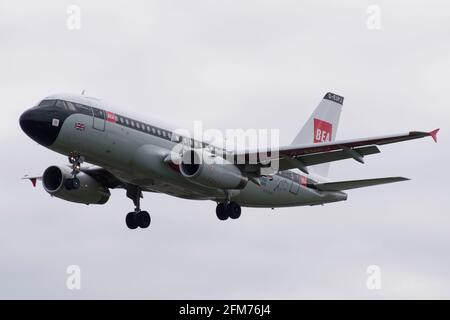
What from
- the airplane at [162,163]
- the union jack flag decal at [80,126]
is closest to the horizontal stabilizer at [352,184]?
the airplane at [162,163]

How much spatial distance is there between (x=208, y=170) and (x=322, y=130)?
13991mm

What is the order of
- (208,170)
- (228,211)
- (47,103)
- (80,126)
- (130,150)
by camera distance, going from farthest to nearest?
(228,211), (208,170), (130,150), (47,103), (80,126)

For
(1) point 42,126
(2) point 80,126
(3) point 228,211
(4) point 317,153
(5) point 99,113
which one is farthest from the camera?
(3) point 228,211

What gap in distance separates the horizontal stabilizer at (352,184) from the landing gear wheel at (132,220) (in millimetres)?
9766

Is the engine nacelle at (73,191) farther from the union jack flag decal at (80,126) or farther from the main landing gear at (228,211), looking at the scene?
the main landing gear at (228,211)

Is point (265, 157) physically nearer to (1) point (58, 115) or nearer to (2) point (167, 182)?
(2) point (167, 182)

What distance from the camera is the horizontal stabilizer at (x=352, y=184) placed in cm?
5800

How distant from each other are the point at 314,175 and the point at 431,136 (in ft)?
53.5

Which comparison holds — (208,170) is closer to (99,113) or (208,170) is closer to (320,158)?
(320,158)

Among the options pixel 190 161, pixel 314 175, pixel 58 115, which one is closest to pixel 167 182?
pixel 190 161

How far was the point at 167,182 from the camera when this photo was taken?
5619 cm

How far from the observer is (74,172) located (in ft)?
178

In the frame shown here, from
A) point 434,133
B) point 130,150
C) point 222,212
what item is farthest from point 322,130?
point 434,133

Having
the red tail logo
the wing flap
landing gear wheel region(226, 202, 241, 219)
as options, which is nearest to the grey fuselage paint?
landing gear wheel region(226, 202, 241, 219)
